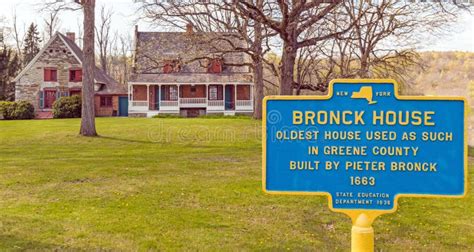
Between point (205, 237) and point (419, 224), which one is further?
point (419, 224)

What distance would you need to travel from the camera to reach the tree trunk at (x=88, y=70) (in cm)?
2208

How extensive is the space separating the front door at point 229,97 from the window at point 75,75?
595 inches

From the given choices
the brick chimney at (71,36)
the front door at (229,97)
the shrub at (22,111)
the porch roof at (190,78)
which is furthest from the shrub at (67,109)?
the front door at (229,97)

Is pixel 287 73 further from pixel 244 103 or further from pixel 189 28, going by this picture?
pixel 244 103

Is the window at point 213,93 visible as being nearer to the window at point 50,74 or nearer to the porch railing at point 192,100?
the porch railing at point 192,100

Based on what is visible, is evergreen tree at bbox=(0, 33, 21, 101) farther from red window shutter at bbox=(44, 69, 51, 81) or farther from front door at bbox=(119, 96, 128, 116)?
front door at bbox=(119, 96, 128, 116)

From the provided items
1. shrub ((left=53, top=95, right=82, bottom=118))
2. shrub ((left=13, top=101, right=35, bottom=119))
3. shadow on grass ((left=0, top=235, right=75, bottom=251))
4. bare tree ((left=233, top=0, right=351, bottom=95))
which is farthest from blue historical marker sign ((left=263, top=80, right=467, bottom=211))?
shrub ((left=13, top=101, right=35, bottom=119))

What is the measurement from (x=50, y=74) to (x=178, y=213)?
4501 cm

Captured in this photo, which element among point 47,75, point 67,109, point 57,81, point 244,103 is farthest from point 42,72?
point 244,103

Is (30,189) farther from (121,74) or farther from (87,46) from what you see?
(121,74)

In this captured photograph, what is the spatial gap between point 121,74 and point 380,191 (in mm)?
84651

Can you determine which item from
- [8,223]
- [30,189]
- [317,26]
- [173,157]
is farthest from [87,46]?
[8,223]

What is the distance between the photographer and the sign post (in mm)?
4188

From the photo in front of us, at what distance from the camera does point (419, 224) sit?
309 inches
